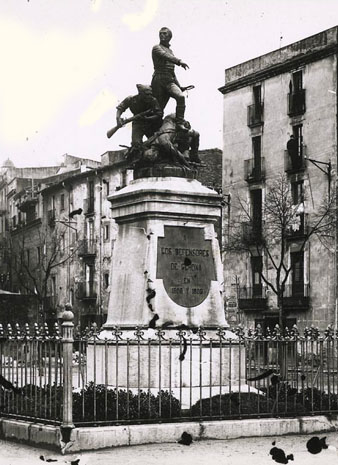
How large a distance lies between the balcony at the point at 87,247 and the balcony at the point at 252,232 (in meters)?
18.0

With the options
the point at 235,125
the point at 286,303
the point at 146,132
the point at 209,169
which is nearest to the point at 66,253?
the point at 209,169

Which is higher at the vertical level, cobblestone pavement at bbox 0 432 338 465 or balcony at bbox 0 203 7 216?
balcony at bbox 0 203 7 216

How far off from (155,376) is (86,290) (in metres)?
47.7

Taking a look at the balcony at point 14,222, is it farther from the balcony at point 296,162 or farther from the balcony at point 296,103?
the balcony at point 296,103

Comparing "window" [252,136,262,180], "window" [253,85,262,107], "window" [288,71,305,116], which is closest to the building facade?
"window" [252,136,262,180]

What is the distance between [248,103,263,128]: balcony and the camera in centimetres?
4428

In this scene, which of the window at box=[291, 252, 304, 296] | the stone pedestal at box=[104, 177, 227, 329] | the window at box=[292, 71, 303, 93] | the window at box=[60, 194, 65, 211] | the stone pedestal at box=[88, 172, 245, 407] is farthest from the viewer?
the window at box=[60, 194, 65, 211]

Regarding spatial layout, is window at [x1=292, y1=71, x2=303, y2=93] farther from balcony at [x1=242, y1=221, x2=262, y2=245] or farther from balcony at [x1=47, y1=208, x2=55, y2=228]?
balcony at [x1=47, y1=208, x2=55, y2=228]

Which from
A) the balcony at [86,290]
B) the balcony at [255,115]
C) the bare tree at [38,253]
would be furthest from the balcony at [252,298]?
the balcony at [86,290]

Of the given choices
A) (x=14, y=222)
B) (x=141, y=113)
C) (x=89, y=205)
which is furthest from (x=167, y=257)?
(x=14, y=222)

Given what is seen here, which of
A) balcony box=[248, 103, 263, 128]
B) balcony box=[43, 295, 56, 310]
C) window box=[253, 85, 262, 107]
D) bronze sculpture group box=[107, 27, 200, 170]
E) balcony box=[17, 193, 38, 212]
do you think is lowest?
balcony box=[43, 295, 56, 310]

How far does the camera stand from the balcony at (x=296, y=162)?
41.2 meters

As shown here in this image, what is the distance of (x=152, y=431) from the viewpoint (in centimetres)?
1054

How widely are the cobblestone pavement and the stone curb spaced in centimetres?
12
